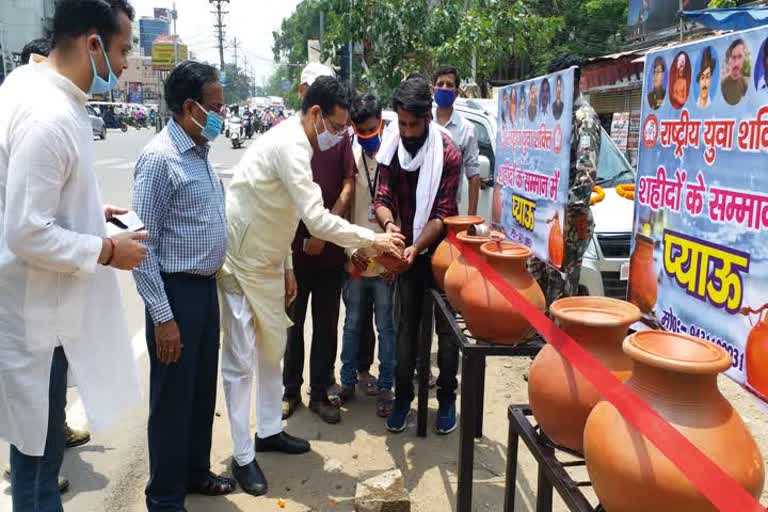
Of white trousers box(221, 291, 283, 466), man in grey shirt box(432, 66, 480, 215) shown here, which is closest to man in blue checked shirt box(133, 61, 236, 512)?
white trousers box(221, 291, 283, 466)

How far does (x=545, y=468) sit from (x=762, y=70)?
1.18 meters

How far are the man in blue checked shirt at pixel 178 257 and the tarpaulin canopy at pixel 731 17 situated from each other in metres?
6.63

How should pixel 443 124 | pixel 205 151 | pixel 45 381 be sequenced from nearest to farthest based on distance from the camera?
pixel 45 381, pixel 205 151, pixel 443 124

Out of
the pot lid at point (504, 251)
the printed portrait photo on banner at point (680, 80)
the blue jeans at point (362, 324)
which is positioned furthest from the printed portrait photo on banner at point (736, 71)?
the blue jeans at point (362, 324)

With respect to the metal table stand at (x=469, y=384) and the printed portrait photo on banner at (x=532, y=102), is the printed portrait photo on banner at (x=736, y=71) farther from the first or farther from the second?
the printed portrait photo on banner at (x=532, y=102)

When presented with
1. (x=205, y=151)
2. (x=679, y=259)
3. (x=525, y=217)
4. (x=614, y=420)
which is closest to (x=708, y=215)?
(x=679, y=259)

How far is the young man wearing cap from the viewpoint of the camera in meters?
3.68

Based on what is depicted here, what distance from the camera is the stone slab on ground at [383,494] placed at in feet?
9.18

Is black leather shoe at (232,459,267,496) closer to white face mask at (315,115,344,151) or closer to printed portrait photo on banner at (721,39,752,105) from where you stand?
white face mask at (315,115,344,151)

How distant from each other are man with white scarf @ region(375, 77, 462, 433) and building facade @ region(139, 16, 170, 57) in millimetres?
86699

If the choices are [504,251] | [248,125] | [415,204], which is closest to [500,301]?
[504,251]

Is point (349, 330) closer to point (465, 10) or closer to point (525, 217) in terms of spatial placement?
point (525, 217)

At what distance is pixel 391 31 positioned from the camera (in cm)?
940

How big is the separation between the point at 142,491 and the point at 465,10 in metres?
8.52
